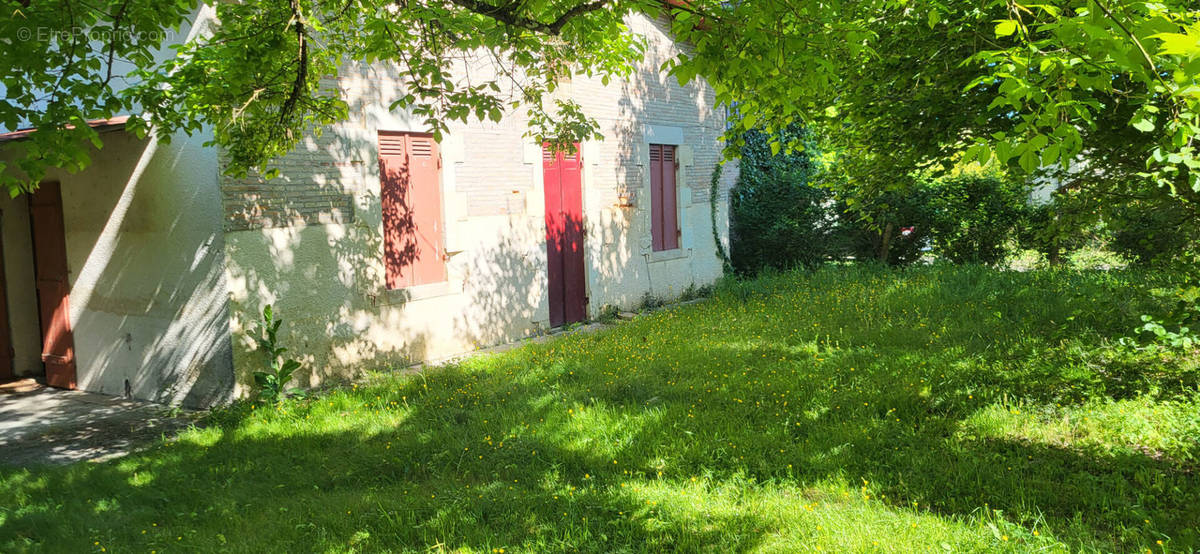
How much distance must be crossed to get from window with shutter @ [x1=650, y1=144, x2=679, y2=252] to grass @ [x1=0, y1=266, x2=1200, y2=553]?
469 centimetres

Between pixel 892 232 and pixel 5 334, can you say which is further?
pixel 892 232

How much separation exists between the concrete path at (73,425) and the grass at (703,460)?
0.46 metres

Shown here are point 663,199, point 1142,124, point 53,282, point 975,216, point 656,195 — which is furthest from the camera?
point 975,216

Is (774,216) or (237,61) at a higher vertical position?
(237,61)

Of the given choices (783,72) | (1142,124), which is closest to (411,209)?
(783,72)

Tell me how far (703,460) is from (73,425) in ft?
18.2

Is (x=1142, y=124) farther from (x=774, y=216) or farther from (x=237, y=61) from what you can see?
(x=774, y=216)

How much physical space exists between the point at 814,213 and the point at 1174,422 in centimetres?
951

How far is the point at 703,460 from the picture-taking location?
5027 millimetres

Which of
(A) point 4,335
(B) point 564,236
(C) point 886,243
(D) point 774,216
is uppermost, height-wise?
(D) point 774,216

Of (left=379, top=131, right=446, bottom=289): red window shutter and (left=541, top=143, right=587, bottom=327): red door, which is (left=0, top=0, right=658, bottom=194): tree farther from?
(left=541, top=143, right=587, bottom=327): red door

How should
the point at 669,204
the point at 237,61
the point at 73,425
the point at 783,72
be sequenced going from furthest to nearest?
the point at 669,204, the point at 73,425, the point at 237,61, the point at 783,72

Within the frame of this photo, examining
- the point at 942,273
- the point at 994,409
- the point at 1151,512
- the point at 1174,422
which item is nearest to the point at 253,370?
the point at 994,409

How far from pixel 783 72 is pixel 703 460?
8.09ft
